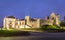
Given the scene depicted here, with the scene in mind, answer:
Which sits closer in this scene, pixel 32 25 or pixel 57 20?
pixel 32 25

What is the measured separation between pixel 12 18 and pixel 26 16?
732 centimetres

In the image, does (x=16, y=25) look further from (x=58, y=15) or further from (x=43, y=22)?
(x=58, y=15)

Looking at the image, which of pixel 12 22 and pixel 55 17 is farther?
pixel 55 17

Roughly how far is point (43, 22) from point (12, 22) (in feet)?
51.6

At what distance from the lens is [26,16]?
105188 millimetres

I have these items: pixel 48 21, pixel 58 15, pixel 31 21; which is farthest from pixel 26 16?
pixel 58 15

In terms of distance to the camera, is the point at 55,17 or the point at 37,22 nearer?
the point at 37,22

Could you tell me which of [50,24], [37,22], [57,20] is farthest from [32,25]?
[57,20]

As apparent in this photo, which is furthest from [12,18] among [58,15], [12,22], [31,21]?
[58,15]

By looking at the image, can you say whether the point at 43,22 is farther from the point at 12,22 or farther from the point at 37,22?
the point at 12,22

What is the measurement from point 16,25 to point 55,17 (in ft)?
73.2

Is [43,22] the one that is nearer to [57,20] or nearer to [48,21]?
[48,21]

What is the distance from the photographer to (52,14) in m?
114

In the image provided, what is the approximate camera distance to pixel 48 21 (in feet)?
346
